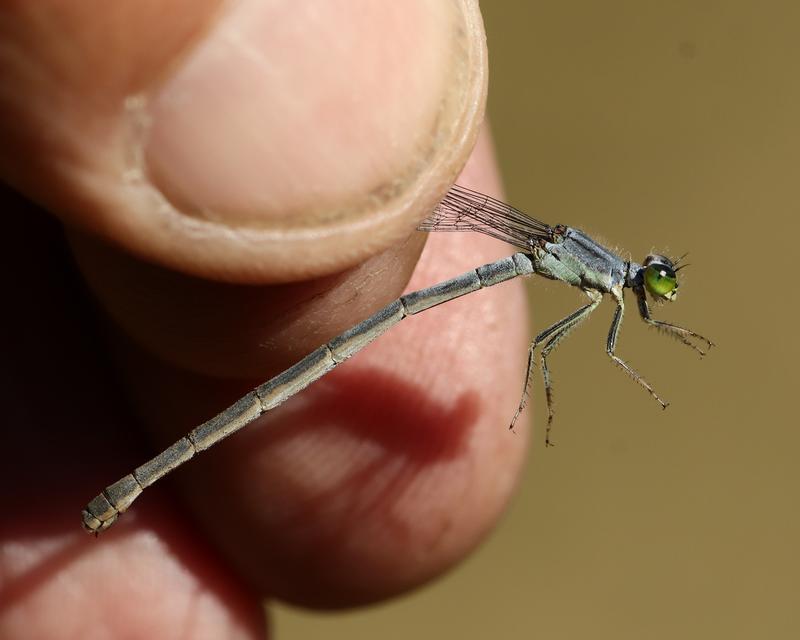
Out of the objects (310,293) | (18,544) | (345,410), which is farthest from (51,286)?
(310,293)

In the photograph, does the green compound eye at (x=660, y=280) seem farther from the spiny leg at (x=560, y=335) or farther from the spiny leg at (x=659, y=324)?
the spiny leg at (x=560, y=335)

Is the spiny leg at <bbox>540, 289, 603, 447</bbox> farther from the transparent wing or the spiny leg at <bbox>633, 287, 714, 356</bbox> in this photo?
the transparent wing

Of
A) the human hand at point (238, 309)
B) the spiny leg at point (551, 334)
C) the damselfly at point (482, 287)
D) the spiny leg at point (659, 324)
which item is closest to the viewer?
the human hand at point (238, 309)

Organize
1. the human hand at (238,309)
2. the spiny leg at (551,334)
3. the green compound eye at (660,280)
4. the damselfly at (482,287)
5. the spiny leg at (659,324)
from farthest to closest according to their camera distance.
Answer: the green compound eye at (660,280) → the spiny leg at (659,324) → the spiny leg at (551,334) → the damselfly at (482,287) → the human hand at (238,309)

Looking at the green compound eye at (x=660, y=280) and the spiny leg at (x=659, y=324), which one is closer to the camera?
the spiny leg at (x=659, y=324)

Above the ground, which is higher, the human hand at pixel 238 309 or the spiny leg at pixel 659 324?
→ the human hand at pixel 238 309

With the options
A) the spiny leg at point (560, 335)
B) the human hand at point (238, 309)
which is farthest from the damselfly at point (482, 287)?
the human hand at point (238, 309)

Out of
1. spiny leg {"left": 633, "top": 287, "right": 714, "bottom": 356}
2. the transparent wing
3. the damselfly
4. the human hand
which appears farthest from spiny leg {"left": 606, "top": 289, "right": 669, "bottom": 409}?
the human hand
